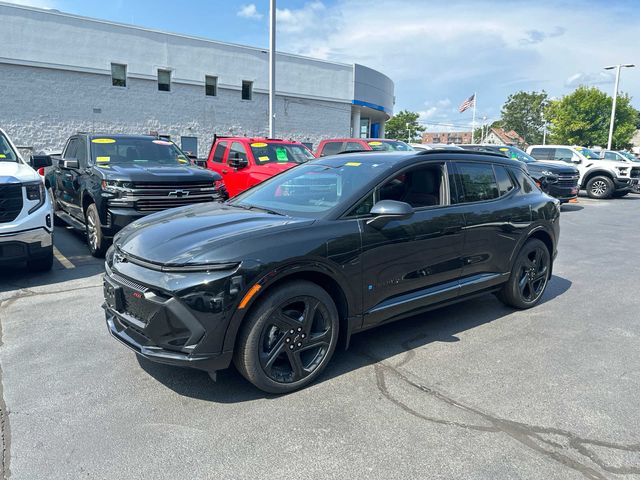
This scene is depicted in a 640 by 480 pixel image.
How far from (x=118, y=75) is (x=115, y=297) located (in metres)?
22.9

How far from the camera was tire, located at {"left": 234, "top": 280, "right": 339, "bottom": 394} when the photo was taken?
3127 millimetres

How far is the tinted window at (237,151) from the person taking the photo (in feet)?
34.6

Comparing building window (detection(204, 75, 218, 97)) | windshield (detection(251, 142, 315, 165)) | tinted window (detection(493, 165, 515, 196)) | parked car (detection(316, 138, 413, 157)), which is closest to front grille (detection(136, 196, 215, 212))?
windshield (detection(251, 142, 315, 165))

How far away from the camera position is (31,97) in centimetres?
2080

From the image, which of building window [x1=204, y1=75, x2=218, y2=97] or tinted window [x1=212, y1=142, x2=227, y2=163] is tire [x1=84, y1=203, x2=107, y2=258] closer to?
tinted window [x1=212, y1=142, x2=227, y2=163]

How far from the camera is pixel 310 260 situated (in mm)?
3295

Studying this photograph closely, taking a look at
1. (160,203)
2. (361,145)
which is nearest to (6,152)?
(160,203)

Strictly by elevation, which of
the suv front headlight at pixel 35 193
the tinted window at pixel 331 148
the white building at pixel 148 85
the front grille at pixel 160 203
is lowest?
the front grille at pixel 160 203

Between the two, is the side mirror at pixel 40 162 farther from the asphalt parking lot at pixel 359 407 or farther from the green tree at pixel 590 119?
the green tree at pixel 590 119

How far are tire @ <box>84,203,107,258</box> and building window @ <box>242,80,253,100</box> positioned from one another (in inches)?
831

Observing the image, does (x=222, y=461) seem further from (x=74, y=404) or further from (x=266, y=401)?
(x=74, y=404)

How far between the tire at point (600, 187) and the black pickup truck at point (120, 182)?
669 inches

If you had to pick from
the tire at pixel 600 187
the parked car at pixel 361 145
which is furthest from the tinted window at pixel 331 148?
the tire at pixel 600 187

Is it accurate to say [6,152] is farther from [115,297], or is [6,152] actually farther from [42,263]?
[115,297]
